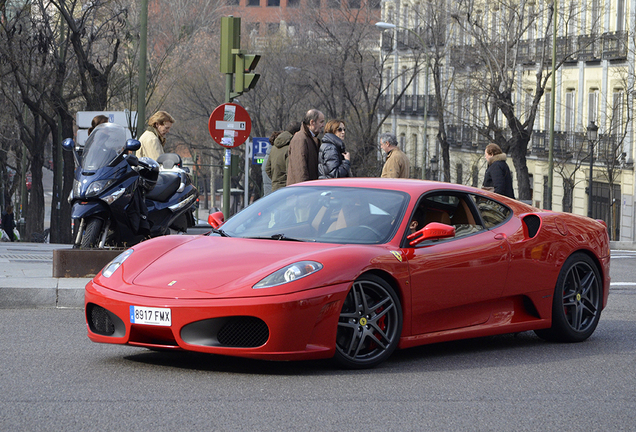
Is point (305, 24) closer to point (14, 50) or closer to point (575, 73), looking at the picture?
point (575, 73)

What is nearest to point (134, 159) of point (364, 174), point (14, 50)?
point (14, 50)

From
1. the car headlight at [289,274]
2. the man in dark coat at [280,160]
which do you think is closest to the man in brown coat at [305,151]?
the man in dark coat at [280,160]

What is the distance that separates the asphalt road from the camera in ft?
17.1

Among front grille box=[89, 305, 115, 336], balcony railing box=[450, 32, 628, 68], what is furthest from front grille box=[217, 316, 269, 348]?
balcony railing box=[450, 32, 628, 68]

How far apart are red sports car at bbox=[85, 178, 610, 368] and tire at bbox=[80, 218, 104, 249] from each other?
120 inches

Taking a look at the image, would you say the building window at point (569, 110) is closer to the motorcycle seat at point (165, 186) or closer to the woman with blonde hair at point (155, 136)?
the woman with blonde hair at point (155, 136)

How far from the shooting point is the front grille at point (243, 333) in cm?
627

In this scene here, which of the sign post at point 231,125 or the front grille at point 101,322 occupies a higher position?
the sign post at point 231,125

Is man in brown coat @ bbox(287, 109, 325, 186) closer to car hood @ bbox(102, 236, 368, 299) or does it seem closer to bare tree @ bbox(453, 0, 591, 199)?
car hood @ bbox(102, 236, 368, 299)

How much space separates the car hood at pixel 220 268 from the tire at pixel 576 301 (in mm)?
2235

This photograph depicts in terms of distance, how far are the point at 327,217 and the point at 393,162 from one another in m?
5.69

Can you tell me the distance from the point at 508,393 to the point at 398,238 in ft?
4.75

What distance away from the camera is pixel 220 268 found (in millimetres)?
6566

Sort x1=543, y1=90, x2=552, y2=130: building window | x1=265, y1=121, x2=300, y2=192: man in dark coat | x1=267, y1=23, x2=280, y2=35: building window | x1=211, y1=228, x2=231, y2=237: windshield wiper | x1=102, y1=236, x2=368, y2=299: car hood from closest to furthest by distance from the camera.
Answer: x1=102, y1=236, x2=368, y2=299: car hood, x1=211, y1=228, x2=231, y2=237: windshield wiper, x1=265, y1=121, x2=300, y2=192: man in dark coat, x1=543, y1=90, x2=552, y2=130: building window, x1=267, y1=23, x2=280, y2=35: building window
